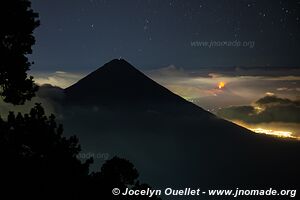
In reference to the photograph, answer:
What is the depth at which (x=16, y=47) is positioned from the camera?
38.9 feet

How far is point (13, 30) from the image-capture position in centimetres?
1175

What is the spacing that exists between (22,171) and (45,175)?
607 millimetres

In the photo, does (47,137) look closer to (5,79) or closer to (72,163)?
(72,163)

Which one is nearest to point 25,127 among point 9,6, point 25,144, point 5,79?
point 25,144

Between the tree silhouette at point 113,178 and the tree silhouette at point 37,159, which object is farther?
the tree silhouette at point 113,178

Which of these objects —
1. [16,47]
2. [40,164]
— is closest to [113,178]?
[40,164]

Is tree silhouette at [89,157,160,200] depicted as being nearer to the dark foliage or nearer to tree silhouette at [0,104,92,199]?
the dark foliage

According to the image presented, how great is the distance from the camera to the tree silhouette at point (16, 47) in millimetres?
11539

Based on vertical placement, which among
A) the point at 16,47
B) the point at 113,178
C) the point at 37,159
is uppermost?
the point at 16,47

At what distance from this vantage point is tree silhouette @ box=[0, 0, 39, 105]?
1154 centimetres

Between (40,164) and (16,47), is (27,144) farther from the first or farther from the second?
(16,47)

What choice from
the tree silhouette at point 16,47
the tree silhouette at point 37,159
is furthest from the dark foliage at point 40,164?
the tree silhouette at point 16,47

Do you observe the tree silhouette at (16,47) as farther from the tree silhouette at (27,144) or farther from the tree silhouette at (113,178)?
the tree silhouette at (113,178)

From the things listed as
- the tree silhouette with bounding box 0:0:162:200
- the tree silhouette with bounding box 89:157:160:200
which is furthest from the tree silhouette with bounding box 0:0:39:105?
the tree silhouette with bounding box 89:157:160:200
